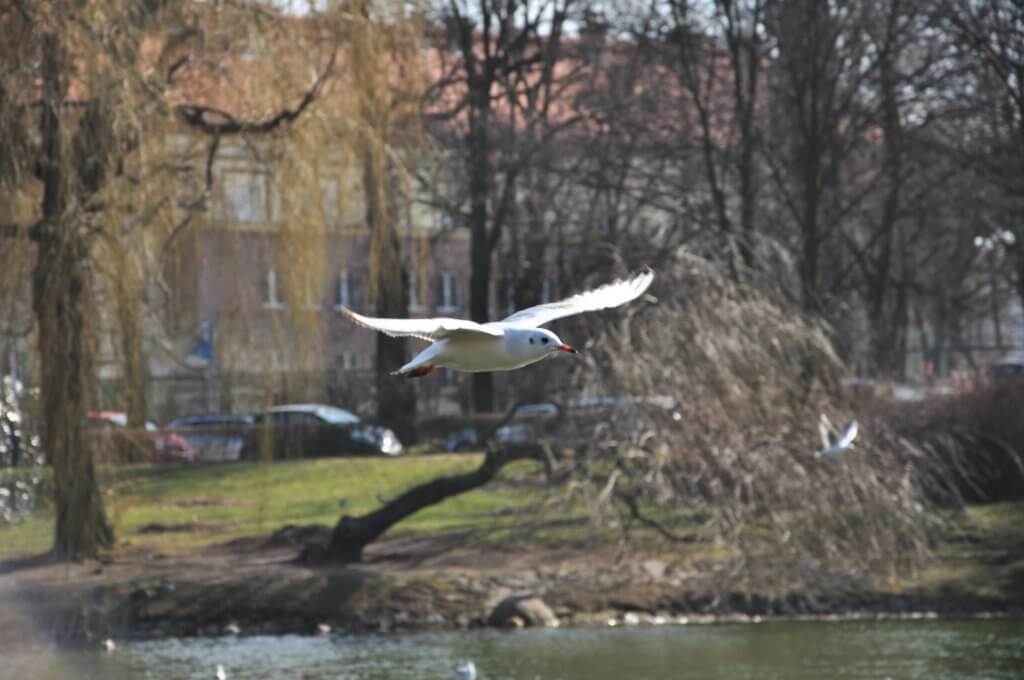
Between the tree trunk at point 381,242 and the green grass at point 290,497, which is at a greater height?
the tree trunk at point 381,242

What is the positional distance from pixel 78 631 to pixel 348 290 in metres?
26.3

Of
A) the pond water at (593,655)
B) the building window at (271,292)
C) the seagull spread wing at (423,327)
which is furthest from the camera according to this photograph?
the building window at (271,292)

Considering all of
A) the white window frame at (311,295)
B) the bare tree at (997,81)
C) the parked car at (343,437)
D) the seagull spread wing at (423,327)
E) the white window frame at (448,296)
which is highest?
the bare tree at (997,81)

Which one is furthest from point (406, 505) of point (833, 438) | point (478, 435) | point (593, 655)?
point (478, 435)

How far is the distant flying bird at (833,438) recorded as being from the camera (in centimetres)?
1483

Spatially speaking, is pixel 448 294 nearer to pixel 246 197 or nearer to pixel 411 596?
pixel 411 596

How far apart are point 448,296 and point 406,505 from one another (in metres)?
30.4

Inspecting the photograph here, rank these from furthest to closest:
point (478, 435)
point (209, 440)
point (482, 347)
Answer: point (478, 435) → point (209, 440) → point (482, 347)

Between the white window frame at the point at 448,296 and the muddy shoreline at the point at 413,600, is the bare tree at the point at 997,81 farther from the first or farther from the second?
the white window frame at the point at 448,296

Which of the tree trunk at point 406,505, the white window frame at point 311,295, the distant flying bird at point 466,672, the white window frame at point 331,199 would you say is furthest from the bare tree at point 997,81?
the distant flying bird at point 466,672

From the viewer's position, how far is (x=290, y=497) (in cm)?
2423

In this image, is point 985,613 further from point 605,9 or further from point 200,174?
point 605,9

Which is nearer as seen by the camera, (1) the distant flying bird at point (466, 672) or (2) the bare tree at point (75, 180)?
(1) the distant flying bird at point (466, 672)

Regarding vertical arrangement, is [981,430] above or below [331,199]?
below
